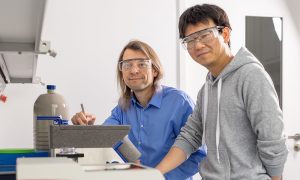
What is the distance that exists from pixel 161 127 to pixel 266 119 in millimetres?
561

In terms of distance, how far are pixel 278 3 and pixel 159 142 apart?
183cm

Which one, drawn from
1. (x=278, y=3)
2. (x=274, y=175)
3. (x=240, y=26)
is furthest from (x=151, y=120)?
(x=278, y=3)

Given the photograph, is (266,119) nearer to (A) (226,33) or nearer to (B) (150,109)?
(A) (226,33)

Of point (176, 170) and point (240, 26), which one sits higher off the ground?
point (240, 26)

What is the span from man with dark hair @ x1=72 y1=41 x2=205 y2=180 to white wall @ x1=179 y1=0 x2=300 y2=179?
3.65 ft

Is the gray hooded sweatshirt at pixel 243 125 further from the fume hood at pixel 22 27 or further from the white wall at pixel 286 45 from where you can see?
A: the white wall at pixel 286 45

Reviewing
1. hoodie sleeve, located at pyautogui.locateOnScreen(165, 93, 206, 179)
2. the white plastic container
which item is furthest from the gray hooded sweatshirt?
the white plastic container

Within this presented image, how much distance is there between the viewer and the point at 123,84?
1855 mm

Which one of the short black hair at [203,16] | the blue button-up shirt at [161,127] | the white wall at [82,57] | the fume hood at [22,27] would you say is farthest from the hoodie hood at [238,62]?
the white wall at [82,57]

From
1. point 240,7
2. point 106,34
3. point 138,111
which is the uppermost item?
point 240,7

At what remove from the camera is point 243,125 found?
50.7 inches

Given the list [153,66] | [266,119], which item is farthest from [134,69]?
[266,119]

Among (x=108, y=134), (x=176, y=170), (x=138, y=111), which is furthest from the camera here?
(x=138, y=111)

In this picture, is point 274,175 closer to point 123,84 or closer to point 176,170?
point 176,170
